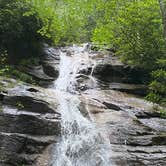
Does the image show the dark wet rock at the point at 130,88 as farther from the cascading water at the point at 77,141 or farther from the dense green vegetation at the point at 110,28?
the cascading water at the point at 77,141

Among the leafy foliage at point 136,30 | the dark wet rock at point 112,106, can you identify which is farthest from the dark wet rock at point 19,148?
the leafy foliage at point 136,30

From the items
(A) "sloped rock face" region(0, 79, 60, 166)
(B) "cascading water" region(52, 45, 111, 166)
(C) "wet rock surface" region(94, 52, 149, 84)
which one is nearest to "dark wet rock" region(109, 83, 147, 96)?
(C) "wet rock surface" region(94, 52, 149, 84)

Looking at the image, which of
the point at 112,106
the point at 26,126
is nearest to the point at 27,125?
the point at 26,126

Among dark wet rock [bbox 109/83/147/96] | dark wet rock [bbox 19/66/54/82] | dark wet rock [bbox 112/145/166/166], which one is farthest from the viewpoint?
dark wet rock [bbox 19/66/54/82]

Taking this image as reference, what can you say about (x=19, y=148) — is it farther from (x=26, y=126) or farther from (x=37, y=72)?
(x=37, y=72)

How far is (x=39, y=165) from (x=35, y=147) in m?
0.78

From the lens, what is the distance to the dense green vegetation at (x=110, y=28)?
701 inches

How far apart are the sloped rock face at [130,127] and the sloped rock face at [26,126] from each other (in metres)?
1.94

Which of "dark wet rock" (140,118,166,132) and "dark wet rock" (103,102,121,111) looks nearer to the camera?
"dark wet rock" (140,118,166,132)

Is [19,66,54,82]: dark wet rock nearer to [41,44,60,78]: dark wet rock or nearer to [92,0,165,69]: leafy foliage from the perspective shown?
[41,44,60,78]: dark wet rock

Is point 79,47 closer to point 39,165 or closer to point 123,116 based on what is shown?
point 123,116

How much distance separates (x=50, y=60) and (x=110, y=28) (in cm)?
483

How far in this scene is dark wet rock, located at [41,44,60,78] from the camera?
21.2m

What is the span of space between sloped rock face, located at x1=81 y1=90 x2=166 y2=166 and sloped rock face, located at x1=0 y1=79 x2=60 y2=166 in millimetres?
1942
